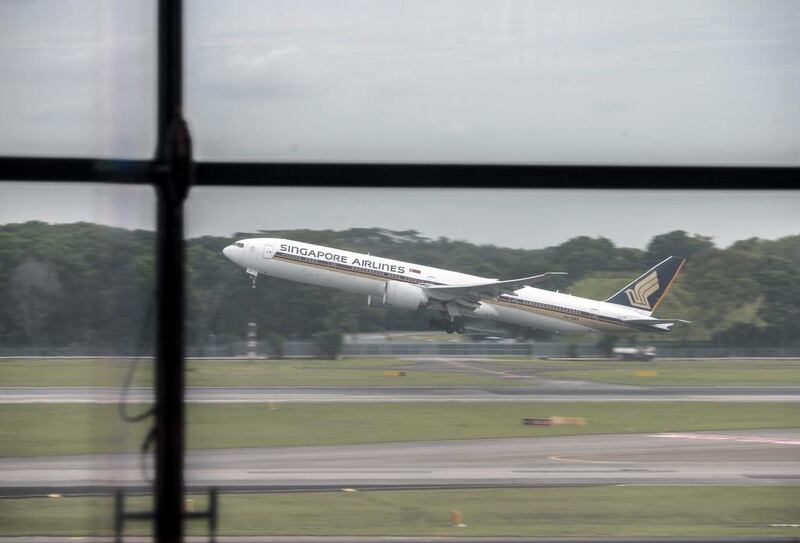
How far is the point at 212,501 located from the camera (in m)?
1.31

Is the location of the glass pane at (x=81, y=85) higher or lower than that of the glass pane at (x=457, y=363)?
higher

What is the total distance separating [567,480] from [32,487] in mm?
965

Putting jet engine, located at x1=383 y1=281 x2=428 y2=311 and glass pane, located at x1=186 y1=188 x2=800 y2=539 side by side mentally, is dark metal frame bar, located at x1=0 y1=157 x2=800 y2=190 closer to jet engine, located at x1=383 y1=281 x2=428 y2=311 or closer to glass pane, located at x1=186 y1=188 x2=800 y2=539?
glass pane, located at x1=186 y1=188 x2=800 y2=539

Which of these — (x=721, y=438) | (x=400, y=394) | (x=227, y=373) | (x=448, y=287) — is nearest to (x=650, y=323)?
(x=721, y=438)

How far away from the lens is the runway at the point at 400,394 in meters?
1.35

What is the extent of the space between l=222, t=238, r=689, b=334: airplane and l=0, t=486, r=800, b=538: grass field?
1.12 ft

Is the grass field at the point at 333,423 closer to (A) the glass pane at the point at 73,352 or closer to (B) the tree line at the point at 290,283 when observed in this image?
(A) the glass pane at the point at 73,352

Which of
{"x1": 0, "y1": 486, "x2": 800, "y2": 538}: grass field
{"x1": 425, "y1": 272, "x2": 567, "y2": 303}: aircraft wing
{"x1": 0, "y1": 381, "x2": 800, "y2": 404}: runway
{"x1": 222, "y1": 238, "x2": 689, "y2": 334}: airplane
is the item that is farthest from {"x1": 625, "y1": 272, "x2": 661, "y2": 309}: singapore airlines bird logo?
{"x1": 0, "y1": 486, "x2": 800, "y2": 538}: grass field

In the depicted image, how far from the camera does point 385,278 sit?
1490 millimetres

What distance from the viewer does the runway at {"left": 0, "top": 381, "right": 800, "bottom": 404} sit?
53.2 inches

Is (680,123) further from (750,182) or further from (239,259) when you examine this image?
(239,259)

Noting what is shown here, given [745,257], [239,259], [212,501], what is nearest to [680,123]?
[745,257]

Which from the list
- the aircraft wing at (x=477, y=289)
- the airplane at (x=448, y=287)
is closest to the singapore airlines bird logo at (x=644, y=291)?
the airplane at (x=448, y=287)

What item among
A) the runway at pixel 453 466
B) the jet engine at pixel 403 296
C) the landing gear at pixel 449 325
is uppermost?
the jet engine at pixel 403 296
